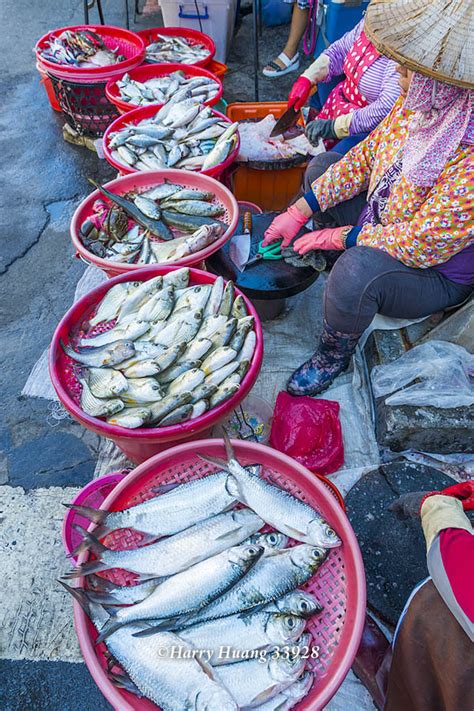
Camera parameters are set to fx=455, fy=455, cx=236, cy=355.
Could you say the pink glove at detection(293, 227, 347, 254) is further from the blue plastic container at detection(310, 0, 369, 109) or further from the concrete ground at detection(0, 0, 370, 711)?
the blue plastic container at detection(310, 0, 369, 109)

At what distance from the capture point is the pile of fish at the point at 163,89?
418 cm

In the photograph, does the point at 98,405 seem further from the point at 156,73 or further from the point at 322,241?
the point at 156,73

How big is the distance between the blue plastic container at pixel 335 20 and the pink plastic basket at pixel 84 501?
3954mm

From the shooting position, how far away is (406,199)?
7.57 feet

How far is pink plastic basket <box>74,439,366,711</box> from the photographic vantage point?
1.49 metres

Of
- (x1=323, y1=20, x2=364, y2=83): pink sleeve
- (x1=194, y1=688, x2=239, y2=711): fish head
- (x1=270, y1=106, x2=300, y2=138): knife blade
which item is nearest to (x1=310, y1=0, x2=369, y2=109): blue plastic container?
(x1=323, y1=20, x2=364, y2=83): pink sleeve

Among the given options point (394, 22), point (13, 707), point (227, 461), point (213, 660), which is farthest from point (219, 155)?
point (13, 707)

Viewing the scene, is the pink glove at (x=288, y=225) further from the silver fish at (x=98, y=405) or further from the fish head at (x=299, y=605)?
the fish head at (x=299, y=605)

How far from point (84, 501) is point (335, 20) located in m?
5.29

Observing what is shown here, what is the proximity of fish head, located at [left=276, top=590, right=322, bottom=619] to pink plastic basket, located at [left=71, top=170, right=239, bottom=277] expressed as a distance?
1834 millimetres

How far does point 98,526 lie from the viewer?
178 centimetres

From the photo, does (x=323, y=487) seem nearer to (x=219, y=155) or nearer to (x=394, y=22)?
(x=394, y=22)

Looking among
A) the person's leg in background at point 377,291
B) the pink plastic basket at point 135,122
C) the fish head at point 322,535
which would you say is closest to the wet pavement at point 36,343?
the pink plastic basket at point 135,122

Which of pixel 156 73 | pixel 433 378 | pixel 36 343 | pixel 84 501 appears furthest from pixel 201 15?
pixel 84 501
